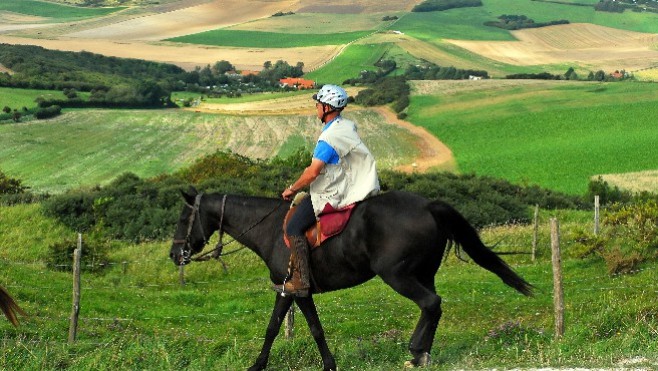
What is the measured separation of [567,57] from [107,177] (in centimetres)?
7605

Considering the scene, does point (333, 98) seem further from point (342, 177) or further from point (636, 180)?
point (636, 180)

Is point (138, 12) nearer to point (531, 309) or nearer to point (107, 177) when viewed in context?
point (107, 177)

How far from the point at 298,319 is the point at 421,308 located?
7379mm

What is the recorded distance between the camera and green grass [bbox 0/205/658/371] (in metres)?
10.1

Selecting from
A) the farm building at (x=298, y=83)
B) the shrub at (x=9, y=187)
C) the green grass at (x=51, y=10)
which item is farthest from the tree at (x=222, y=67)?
the shrub at (x=9, y=187)

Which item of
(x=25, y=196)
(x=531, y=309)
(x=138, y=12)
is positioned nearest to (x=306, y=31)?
(x=138, y=12)

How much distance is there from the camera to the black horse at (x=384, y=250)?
367 inches

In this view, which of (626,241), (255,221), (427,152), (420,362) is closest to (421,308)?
(420,362)

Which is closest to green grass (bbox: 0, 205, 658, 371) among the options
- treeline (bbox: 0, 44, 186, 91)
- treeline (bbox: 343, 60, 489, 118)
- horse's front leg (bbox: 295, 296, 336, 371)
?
horse's front leg (bbox: 295, 296, 336, 371)

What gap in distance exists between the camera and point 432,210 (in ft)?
30.7

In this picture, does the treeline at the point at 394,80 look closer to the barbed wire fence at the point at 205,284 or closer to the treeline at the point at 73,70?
the treeline at the point at 73,70

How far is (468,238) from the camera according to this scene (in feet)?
31.8

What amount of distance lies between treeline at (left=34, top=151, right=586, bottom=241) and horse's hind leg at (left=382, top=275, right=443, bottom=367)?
70.7ft

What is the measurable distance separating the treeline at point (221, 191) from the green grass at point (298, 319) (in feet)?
10.1
